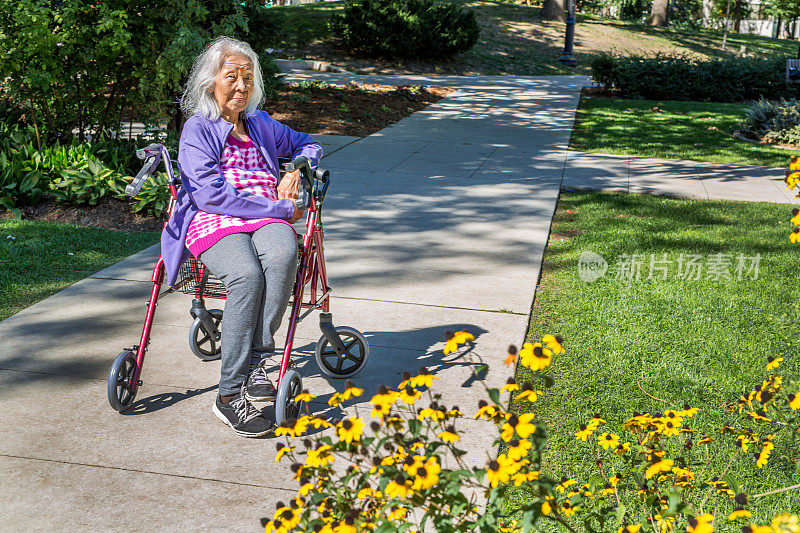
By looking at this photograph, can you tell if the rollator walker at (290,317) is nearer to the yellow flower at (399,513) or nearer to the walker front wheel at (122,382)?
the walker front wheel at (122,382)

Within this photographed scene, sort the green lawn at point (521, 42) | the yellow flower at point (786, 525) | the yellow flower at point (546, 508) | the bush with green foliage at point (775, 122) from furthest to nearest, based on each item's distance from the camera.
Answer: the green lawn at point (521, 42) → the bush with green foliage at point (775, 122) → the yellow flower at point (546, 508) → the yellow flower at point (786, 525)

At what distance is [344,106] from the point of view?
42.8 ft

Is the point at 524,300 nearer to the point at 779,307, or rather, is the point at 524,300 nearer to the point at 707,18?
the point at 779,307

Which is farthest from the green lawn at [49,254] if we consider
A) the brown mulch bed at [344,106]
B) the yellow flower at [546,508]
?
the brown mulch bed at [344,106]

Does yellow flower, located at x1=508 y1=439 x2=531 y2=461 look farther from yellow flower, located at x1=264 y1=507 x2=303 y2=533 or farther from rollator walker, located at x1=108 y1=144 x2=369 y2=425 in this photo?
rollator walker, located at x1=108 y1=144 x2=369 y2=425

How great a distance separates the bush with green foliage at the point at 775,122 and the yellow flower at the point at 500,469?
11.4 meters

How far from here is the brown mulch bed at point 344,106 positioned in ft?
39.0

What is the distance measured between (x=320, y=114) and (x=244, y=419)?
9605mm

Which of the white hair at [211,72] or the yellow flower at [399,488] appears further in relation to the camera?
the white hair at [211,72]

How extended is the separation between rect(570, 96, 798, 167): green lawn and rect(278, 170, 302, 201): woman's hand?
25.5 feet

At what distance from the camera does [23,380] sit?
153 inches

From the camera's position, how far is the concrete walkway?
2973mm

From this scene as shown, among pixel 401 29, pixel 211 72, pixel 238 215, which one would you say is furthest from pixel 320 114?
pixel 401 29

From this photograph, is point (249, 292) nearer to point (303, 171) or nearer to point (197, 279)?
point (197, 279)
